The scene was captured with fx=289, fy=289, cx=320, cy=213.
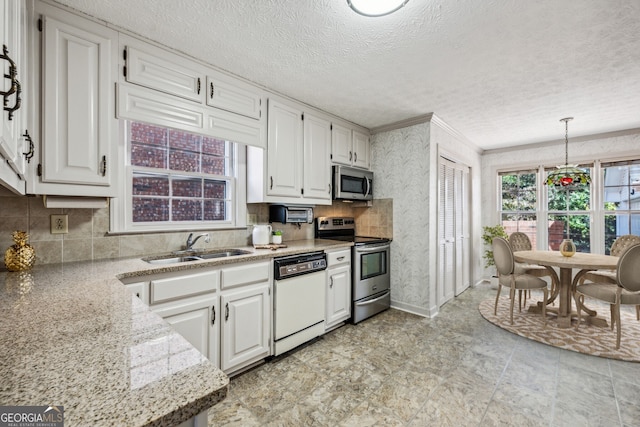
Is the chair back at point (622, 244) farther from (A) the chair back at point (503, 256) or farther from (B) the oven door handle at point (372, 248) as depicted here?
(B) the oven door handle at point (372, 248)

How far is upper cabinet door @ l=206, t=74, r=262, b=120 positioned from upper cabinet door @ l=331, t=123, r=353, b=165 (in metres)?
1.07

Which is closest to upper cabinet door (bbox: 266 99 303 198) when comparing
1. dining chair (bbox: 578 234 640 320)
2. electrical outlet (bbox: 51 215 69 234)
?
electrical outlet (bbox: 51 215 69 234)

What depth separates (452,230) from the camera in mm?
4125

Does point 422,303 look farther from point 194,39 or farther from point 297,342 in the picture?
point 194,39

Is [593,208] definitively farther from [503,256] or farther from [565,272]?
[503,256]

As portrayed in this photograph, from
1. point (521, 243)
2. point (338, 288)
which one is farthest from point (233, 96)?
point (521, 243)

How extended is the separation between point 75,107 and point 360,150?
290 cm

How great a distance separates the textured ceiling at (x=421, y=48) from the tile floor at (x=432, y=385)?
94.6 inches

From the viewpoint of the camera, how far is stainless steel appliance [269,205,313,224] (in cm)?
295

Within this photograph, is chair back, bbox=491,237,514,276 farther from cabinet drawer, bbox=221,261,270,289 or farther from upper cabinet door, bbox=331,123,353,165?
cabinet drawer, bbox=221,261,270,289

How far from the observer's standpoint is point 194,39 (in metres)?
1.97

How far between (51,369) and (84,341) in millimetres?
144

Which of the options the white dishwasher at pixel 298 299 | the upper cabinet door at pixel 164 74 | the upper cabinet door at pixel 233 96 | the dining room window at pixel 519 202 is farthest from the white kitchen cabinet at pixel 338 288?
the dining room window at pixel 519 202

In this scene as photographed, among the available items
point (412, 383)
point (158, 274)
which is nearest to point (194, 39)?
point (158, 274)
